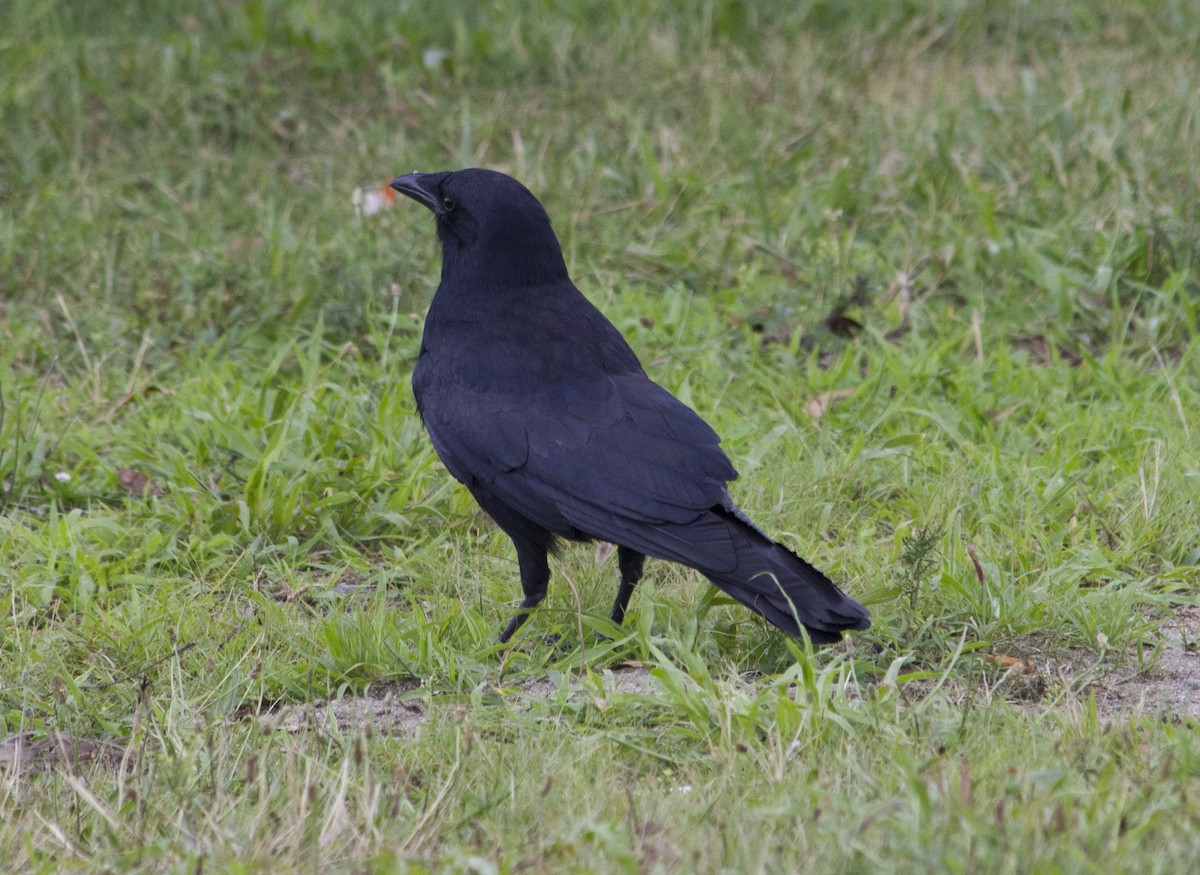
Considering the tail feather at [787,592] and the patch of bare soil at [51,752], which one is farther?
the tail feather at [787,592]

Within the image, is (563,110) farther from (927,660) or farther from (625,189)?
(927,660)

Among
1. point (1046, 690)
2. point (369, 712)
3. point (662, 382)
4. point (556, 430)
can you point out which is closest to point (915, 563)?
point (1046, 690)

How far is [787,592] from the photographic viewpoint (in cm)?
329

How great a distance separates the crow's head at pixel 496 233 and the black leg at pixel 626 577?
801 millimetres

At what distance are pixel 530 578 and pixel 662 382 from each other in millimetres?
1471

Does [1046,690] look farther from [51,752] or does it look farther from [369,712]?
[51,752]

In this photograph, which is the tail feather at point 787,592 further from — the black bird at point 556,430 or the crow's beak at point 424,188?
the crow's beak at point 424,188

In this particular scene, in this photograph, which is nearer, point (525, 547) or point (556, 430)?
point (556, 430)

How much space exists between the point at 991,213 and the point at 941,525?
7.40ft

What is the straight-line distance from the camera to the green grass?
2.77 meters

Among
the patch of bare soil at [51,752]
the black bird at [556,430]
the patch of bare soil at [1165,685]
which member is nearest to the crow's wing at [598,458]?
the black bird at [556,430]

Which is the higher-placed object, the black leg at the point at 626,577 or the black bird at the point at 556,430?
the black bird at the point at 556,430

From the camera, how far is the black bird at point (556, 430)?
3.38 metres

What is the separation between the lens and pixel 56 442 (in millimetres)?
4734
